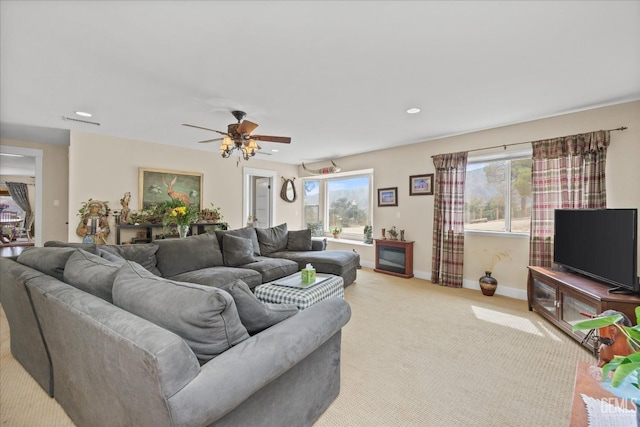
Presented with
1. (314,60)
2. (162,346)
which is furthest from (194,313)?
(314,60)

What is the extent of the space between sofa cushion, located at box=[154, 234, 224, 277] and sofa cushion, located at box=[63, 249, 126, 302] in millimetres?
1442

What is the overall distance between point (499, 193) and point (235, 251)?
4.08 m

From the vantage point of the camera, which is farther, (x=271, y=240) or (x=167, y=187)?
(x=167, y=187)

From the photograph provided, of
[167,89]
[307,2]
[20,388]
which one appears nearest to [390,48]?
[307,2]

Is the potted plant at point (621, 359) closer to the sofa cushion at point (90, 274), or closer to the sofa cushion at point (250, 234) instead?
the sofa cushion at point (90, 274)

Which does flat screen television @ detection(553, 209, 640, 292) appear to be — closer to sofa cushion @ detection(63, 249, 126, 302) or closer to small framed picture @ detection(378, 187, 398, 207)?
small framed picture @ detection(378, 187, 398, 207)

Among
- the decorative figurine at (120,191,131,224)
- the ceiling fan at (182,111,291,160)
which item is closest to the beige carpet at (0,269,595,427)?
the decorative figurine at (120,191,131,224)

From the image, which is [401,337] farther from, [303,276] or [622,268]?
[622,268]

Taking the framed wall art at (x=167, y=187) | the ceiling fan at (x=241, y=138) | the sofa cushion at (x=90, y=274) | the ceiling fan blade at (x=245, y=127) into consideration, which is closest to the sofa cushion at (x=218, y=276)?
the sofa cushion at (x=90, y=274)

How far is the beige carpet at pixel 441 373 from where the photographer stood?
1.69 meters

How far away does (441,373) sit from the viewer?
2.12m

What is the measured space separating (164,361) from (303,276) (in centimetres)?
228

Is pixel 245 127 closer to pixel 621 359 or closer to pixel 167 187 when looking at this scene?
pixel 167 187

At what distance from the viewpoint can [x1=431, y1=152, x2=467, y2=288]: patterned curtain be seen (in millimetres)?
4379
